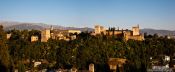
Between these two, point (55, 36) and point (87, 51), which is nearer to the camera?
point (87, 51)

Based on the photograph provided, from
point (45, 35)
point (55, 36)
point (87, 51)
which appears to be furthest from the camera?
point (55, 36)

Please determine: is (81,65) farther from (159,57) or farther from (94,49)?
(159,57)

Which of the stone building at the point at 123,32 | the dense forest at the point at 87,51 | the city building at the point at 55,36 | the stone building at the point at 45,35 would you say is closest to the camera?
the dense forest at the point at 87,51

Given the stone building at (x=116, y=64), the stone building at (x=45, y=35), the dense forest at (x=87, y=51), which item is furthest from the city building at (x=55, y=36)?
the stone building at (x=116, y=64)

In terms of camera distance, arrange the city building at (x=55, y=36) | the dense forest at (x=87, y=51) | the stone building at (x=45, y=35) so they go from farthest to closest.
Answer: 1. the city building at (x=55, y=36)
2. the stone building at (x=45, y=35)
3. the dense forest at (x=87, y=51)

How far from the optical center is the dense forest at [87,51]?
2102 inches

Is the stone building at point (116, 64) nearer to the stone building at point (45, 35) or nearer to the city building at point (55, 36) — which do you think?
the city building at point (55, 36)

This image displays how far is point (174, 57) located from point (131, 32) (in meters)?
8.50

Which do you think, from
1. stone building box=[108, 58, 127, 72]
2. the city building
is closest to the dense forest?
stone building box=[108, 58, 127, 72]

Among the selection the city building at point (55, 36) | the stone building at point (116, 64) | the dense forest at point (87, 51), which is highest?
the city building at point (55, 36)

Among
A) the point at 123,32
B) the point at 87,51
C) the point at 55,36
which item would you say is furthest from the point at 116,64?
the point at 55,36

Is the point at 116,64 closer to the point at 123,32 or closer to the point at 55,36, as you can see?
the point at 123,32

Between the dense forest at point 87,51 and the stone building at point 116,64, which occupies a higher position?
the dense forest at point 87,51

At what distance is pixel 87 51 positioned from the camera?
57.2 metres
